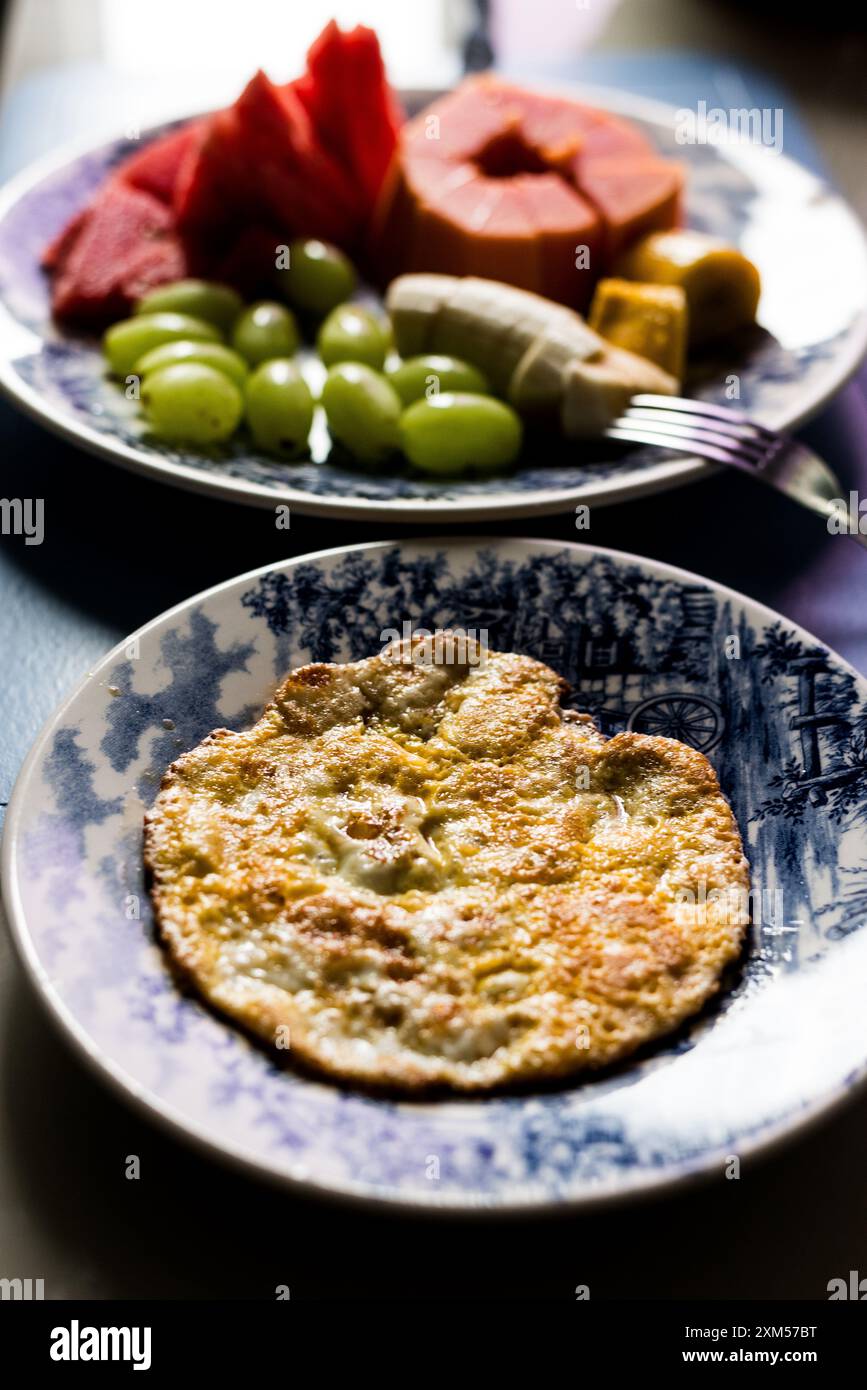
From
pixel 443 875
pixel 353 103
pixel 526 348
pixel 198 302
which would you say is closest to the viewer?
pixel 443 875

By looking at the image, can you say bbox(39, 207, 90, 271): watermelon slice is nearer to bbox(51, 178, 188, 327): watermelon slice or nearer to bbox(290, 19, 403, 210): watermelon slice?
bbox(51, 178, 188, 327): watermelon slice

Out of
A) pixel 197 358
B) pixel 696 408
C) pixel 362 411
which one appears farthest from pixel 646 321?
pixel 197 358

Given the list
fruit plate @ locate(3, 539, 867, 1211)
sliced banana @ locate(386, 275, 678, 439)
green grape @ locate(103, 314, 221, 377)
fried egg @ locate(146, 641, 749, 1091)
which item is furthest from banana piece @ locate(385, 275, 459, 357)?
fried egg @ locate(146, 641, 749, 1091)

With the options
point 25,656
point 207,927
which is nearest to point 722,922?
point 207,927

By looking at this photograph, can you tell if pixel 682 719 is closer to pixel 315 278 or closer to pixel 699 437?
pixel 699 437

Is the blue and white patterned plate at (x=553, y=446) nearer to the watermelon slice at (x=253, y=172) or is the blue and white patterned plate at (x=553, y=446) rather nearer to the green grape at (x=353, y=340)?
the green grape at (x=353, y=340)

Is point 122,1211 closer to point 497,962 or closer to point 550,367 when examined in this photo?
point 497,962

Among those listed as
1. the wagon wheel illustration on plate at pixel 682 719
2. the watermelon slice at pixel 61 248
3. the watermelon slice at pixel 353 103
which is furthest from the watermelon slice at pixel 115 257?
the wagon wheel illustration on plate at pixel 682 719

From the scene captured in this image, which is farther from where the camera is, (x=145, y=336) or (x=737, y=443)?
(x=145, y=336)
